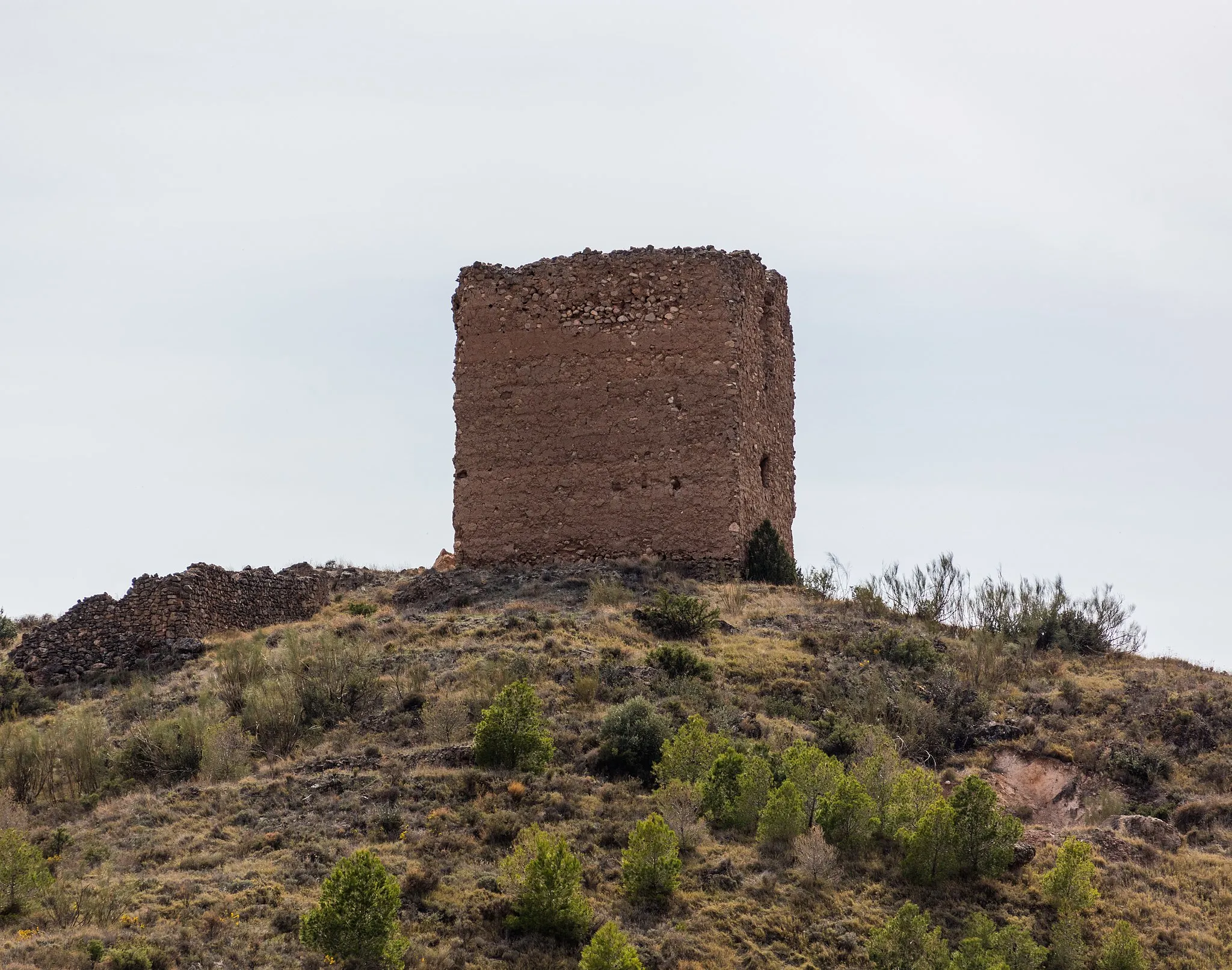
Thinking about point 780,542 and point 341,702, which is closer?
point 341,702

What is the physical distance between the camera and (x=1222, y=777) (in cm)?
1658

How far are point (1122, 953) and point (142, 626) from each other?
43.2 ft

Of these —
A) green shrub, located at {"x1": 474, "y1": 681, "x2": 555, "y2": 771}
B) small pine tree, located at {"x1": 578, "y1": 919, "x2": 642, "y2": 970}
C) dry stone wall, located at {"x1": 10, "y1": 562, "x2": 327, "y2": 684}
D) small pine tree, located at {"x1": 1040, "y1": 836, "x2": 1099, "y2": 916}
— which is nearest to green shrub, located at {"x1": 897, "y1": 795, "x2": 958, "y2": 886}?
small pine tree, located at {"x1": 1040, "y1": 836, "x2": 1099, "y2": 916}

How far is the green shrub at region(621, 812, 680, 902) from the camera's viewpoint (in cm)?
1310

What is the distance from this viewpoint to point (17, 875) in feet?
41.3

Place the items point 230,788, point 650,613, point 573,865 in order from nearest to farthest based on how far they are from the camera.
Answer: point 573,865 → point 230,788 → point 650,613

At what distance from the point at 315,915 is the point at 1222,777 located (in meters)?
9.78

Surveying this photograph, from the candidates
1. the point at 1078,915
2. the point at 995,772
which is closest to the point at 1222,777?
the point at 995,772

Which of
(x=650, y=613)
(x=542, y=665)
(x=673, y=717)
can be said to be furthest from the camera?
(x=650, y=613)

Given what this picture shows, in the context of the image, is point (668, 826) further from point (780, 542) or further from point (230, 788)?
point (780, 542)

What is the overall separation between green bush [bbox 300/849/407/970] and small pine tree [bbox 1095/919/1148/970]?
5658mm

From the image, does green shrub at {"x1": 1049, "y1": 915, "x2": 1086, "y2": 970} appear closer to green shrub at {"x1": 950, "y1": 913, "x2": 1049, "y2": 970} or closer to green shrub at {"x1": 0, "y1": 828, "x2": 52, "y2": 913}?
green shrub at {"x1": 950, "y1": 913, "x2": 1049, "y2": 970}

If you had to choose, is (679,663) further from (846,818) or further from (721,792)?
(846,818)

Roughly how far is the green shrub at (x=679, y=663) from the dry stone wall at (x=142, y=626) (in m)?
6.37
